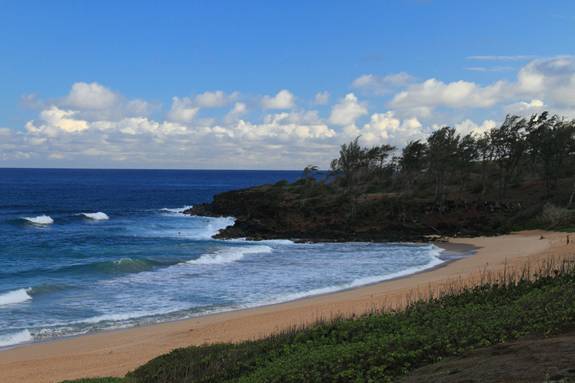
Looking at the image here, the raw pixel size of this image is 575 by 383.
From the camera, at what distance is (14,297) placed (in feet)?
72.5

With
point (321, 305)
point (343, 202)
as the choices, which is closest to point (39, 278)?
point (321, 305)

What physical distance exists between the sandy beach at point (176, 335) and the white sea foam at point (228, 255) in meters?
11.3

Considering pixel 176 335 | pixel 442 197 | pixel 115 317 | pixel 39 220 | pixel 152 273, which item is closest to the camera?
pixel 176 335

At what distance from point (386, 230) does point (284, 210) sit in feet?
39.8

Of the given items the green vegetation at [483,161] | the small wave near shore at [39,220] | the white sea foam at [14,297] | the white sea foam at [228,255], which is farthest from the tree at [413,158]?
the white sea foam at [14,297]

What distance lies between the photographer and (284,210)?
53625 mm

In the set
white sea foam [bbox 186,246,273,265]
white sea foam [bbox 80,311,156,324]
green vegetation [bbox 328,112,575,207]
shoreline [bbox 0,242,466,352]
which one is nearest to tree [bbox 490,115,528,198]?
green vegetation [bbox 328,112,575,207]

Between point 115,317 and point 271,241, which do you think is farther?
point 271,241

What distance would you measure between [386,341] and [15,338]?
12206 millimetres

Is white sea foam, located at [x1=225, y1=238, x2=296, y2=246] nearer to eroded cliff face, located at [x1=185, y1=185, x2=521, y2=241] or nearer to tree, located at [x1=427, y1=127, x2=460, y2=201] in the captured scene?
eroded cliff face, located at [x1=185, y1=185, x2=521, y2=241]

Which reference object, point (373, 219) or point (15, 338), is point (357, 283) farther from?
point (373, 219)

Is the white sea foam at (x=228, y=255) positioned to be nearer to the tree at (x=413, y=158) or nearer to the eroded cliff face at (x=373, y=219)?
the eroded cliff face at (x=373, y=219)

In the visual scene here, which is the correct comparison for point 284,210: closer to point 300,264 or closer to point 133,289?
point 300,264

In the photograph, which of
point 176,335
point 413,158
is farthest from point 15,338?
point 413,158
